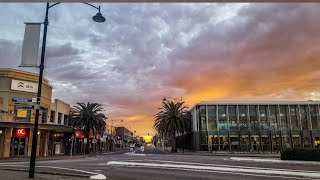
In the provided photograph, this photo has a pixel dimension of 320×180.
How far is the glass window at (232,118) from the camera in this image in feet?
249

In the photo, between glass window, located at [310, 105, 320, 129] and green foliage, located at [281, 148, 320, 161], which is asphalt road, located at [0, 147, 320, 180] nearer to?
green foliage, located at [281, 148, 320, 161]

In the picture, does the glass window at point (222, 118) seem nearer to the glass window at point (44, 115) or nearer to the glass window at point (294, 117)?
the glass window at point (294, 117)

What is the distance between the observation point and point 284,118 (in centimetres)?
7681

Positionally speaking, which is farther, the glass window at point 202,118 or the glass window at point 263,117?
the glass window at point 202,118

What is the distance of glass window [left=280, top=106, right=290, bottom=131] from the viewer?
250 ft

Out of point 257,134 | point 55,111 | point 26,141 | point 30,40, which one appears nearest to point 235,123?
point 257,134

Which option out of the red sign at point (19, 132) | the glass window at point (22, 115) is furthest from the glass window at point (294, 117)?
the red sign at point (19, 132)

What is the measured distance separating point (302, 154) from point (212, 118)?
42062mm

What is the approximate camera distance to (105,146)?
111188 mm

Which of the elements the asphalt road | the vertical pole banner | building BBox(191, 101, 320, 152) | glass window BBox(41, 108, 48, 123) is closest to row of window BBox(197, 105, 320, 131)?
building BBox(191, 101, 320, 152)

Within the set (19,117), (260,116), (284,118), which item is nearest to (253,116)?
(260,116)

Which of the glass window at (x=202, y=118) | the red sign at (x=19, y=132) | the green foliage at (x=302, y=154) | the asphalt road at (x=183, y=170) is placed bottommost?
the asphalt road at (x=183, y=170)

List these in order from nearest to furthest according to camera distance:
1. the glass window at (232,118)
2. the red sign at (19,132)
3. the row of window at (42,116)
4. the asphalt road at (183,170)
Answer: the asphalt road at (183,170) → the red sign at (19,132) → the row of window at (42,116) → the glass window at (232,118)

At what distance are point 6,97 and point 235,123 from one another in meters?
49.4
